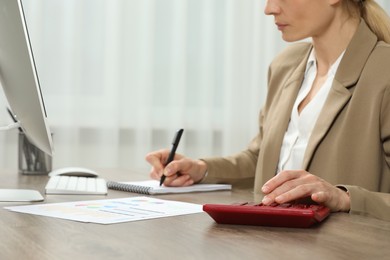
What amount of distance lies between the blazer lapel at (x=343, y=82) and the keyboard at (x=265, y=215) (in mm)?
637

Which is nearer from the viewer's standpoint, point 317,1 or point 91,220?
point 91,220

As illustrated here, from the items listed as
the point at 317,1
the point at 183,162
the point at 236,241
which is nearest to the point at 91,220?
the point at 236,241

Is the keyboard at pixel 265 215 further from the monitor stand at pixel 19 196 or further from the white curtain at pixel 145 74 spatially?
the white curtain at pixel 145 74

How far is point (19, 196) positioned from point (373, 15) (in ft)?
3.41

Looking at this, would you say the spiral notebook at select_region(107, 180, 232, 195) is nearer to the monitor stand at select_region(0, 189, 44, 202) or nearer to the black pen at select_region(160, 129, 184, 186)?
the black pen at select_region(160, 129, 184, 186)

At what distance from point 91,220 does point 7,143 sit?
204 centimetres

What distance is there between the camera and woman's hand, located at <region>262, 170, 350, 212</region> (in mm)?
1179

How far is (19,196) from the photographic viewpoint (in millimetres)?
1335

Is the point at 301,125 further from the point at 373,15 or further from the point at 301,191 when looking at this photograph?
the point at 301,191

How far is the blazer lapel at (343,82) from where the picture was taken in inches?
66.1

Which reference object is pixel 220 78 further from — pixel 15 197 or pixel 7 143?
pixel 15 197

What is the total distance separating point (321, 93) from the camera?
5.98 feet

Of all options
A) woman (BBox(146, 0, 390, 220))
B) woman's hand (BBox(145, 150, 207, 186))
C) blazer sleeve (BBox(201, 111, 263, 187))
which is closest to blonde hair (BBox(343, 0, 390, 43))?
woman (BBox(146, 0, 390, 220))

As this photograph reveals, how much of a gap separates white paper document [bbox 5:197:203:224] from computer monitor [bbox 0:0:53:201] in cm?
13
